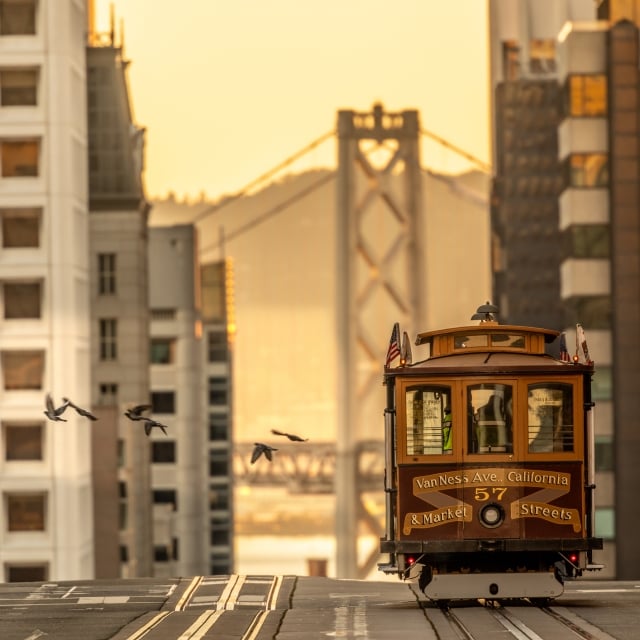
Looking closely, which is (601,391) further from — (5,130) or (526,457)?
(526,457)

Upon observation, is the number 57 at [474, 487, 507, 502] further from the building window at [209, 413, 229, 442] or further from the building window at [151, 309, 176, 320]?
the building window at [209, 413, 229, 442]

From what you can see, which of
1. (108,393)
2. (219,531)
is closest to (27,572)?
(108,393)

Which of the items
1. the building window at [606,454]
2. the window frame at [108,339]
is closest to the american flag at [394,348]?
the building window at [606,454]

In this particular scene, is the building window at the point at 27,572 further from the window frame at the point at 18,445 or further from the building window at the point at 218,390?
the building window at the point at 218,390

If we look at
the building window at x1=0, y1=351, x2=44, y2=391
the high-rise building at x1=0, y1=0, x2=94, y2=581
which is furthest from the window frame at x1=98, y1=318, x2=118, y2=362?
the building window at x1=0, y1=351, x2=44, y2=391

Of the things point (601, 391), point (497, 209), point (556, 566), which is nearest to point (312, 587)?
point (556, 566)

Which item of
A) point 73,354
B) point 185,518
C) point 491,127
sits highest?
point 491,127
